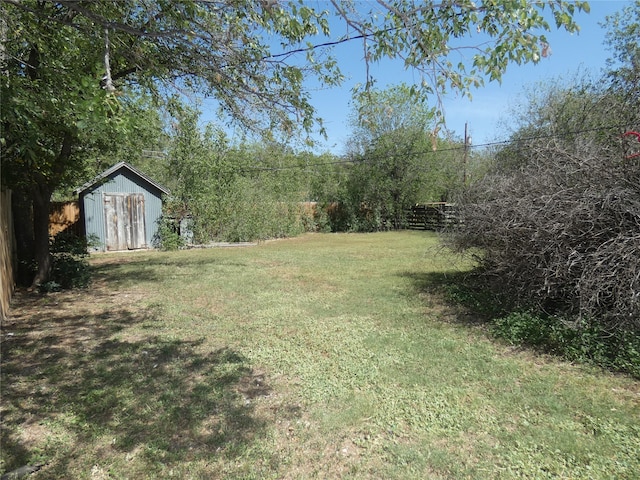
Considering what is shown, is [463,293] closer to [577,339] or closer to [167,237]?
[577,339]

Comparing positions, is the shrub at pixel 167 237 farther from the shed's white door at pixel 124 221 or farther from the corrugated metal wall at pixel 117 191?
the shed's white door at pixel 124 221

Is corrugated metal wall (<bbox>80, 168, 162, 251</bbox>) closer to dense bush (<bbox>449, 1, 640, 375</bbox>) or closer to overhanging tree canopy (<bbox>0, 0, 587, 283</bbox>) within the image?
overhanging tree canopy (<bbox>0, 0, 587, 283</bbox>)

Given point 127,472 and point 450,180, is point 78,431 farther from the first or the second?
point 450,180

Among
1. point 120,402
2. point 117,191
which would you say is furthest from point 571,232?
point 117,191

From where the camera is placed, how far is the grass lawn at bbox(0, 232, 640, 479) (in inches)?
101

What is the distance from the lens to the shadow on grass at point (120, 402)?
8.60ft

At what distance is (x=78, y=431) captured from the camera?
113 inches

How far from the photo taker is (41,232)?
745 cm

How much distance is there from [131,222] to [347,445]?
1356 cm

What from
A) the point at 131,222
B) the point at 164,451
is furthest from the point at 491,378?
the point at 131,222

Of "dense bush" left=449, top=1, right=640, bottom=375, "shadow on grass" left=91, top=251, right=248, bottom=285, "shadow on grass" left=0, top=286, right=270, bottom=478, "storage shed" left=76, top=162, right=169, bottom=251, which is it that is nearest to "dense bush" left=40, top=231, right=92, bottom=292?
"shadow on grass" left=91, top=251, right=248, bottom=285

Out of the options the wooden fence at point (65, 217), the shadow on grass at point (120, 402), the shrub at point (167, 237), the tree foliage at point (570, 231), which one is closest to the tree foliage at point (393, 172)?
the shrub at point (167, 237)

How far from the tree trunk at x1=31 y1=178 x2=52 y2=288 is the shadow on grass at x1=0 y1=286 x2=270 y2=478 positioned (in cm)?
269

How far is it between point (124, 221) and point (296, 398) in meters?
12.8
